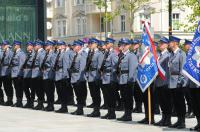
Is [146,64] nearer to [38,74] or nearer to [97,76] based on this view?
[97,76]

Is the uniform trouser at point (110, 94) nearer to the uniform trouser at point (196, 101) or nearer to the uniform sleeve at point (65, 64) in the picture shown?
the uniform sleeve at point (65, 64)

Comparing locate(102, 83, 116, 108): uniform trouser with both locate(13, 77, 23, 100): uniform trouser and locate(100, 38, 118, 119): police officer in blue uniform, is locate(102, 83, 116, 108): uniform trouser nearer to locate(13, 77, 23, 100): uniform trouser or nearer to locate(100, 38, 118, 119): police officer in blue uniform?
locate(100, 38, 118, 119): police officer in blue uniform

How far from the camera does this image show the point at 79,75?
19.8 m

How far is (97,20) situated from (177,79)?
5878 centimetres

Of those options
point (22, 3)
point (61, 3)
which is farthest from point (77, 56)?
point (61, 3)

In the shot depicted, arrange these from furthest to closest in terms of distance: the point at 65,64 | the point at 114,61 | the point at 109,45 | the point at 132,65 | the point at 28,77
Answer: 1. the point at 28,77
2. the point at 65,64
3. the point at 109,45
4. the point at 114,61
5. the point at 132,65

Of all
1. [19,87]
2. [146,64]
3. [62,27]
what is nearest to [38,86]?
[19,87]

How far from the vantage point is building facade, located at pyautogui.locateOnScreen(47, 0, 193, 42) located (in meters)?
65.6

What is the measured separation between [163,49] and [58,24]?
6442 cm

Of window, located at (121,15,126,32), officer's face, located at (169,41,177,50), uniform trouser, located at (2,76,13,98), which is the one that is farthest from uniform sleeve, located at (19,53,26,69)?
window, located at (121,15,126,32)

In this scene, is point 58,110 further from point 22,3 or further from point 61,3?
point 61,3

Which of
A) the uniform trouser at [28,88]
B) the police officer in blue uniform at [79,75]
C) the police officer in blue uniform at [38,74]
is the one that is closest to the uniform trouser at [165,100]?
the police officer in blue uniform at [79,75]

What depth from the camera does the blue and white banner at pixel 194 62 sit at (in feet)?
51.9

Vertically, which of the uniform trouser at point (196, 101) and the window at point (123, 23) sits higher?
the window at point (123, 23)
